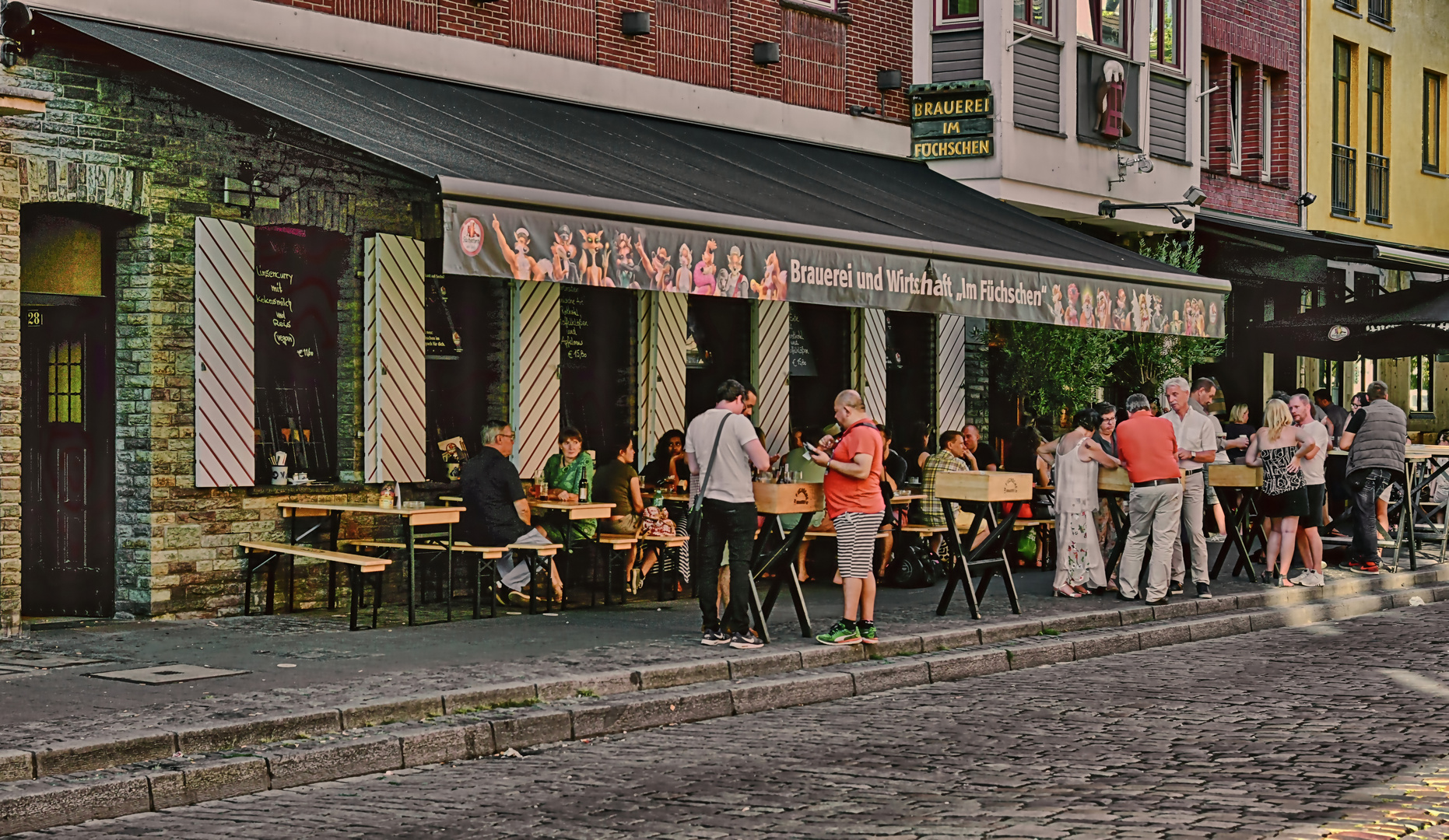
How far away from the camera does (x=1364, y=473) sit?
17.0 meters

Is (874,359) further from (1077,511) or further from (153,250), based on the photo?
(153,250)

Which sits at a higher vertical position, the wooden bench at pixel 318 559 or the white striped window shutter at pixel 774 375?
the white striped window shutter at pixel 774 375

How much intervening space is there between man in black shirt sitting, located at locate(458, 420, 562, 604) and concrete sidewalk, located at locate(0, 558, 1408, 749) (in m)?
0.53

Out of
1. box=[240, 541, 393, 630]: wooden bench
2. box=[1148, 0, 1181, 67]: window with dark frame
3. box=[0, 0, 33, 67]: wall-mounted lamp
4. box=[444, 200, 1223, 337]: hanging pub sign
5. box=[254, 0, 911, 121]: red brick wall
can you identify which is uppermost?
box=[1148, 0, 1181, 67]: window with dark frame

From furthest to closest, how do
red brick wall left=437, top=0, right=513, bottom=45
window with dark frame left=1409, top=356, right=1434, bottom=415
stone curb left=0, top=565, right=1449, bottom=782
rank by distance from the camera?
1. window with dark frame left=1409, top=356, right=1434, bottom=415
2. red brick wall left=437, top=0, right=513, bottom=45
3. stone curb left=0, top=565, right=1449, bottom=782

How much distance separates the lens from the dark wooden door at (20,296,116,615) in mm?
11961

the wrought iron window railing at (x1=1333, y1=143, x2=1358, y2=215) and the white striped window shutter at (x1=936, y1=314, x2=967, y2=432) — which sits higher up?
the wrought iron window railing at (x1=1333, y1=143, x2=1358, y2=215)

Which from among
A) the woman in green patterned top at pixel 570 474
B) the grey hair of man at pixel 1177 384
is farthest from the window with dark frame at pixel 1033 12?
the woman in green patterned top at pixel 570 474

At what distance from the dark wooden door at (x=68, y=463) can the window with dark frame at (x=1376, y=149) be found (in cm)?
2137

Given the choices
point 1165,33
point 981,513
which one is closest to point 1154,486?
point 981,513

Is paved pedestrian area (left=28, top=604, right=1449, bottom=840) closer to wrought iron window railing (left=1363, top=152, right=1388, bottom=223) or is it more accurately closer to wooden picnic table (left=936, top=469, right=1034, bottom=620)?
wooden picnic table (left=936, top=469, right=1034, bottom=620)

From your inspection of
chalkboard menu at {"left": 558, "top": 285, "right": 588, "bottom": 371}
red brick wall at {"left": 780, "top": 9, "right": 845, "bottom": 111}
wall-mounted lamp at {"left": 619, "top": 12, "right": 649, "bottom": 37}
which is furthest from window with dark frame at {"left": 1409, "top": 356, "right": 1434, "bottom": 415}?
chalkboard menu at {"left": 558, "top": 285, "right": 588, "bottom": 371}

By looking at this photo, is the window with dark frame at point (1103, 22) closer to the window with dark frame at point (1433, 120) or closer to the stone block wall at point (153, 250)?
the stone block wall at point (153, 250)

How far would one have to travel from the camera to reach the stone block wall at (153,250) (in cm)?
1098
